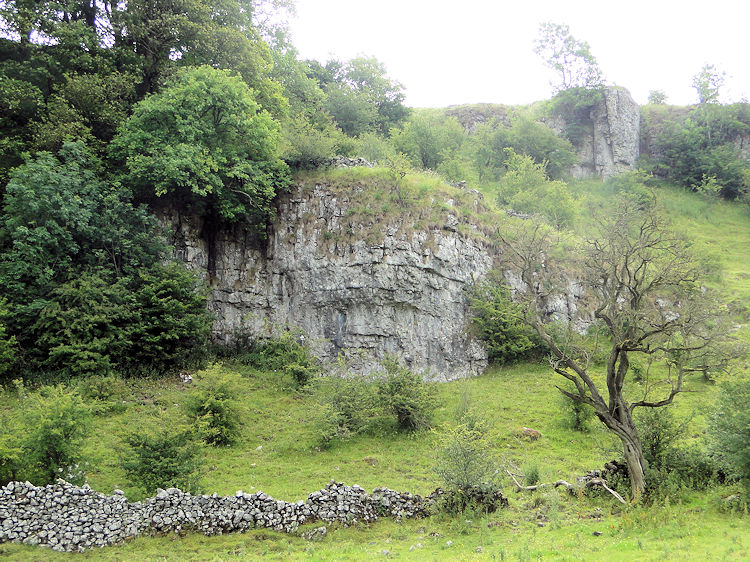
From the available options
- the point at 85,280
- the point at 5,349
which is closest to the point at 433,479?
the point at 85,280

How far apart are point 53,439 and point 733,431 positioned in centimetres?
1561

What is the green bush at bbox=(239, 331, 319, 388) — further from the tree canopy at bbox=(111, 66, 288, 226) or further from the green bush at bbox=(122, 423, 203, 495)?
the green bush at bbox=(122, 423, 203, 495)

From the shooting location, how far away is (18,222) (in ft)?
62.2

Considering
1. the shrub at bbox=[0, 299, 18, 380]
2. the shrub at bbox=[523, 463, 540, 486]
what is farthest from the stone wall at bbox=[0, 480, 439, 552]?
the shrub at bbox=[0, 299, 18, 380]

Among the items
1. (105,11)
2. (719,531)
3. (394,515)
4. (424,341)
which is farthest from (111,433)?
(105,11)

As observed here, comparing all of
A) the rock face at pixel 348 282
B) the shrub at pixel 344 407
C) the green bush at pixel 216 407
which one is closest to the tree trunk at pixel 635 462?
the shrub at pixel 344 407

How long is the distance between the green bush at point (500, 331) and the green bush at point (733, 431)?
1050 centimetres

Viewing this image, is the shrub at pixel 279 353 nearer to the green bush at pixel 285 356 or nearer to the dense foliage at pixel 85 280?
the green bush at pixel 285 356

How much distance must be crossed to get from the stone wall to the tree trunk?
4840mm

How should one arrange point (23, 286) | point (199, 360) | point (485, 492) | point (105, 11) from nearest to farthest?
point (485, 492) → point (23, 286) → point (199, 360) → point (105, 11)

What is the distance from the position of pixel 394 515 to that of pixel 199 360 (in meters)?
12.1

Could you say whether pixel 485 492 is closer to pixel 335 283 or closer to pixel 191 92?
pixel 335 283

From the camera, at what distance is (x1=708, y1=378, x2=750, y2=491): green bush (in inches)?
439

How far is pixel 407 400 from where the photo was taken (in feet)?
56.6
